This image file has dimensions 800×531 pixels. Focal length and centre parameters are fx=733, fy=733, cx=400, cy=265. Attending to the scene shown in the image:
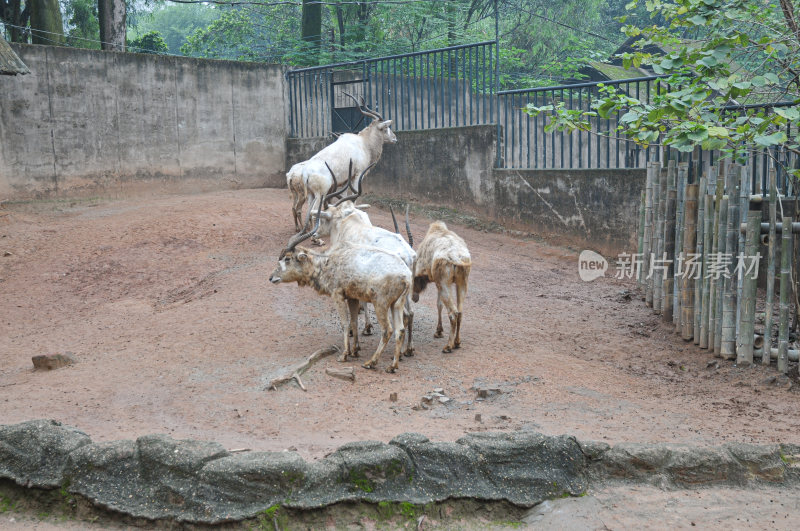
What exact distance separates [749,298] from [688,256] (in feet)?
2.96

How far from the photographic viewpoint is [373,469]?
13.7 feet

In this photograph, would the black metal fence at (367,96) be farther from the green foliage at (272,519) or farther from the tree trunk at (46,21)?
the green foliage at (272,519)

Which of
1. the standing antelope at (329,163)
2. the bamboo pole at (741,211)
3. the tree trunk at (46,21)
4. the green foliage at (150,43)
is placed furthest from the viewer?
the green foliage at (150,43)

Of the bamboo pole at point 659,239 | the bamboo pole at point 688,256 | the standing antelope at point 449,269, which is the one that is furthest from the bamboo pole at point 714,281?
the standing antelope at point 449,269

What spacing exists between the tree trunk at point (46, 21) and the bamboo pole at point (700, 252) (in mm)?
14284

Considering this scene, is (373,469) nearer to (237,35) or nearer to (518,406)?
(518,406)

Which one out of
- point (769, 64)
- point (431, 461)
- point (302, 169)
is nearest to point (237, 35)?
point (302, 169)

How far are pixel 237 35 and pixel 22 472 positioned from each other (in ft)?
69.3

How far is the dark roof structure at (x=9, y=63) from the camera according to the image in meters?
10.2

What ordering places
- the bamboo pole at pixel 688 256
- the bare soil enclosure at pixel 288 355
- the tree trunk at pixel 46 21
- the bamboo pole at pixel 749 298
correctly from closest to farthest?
the bare soil enclosure at pixel 288 355
the bamboo pole at pixel 749 298
the bamboo pole at pixel 688 256
the tree trunk at pixel 46 21

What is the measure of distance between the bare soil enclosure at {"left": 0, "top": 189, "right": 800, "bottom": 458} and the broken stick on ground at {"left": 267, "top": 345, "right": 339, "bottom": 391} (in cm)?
6

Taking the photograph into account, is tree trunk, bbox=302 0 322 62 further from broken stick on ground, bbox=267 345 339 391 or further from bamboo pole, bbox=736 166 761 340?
bamboo pole, bbox=736 166 761 340

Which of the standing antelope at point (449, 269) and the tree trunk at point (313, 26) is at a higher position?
the tree trunk at point (313, 26)

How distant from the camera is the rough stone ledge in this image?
13.4 feet
